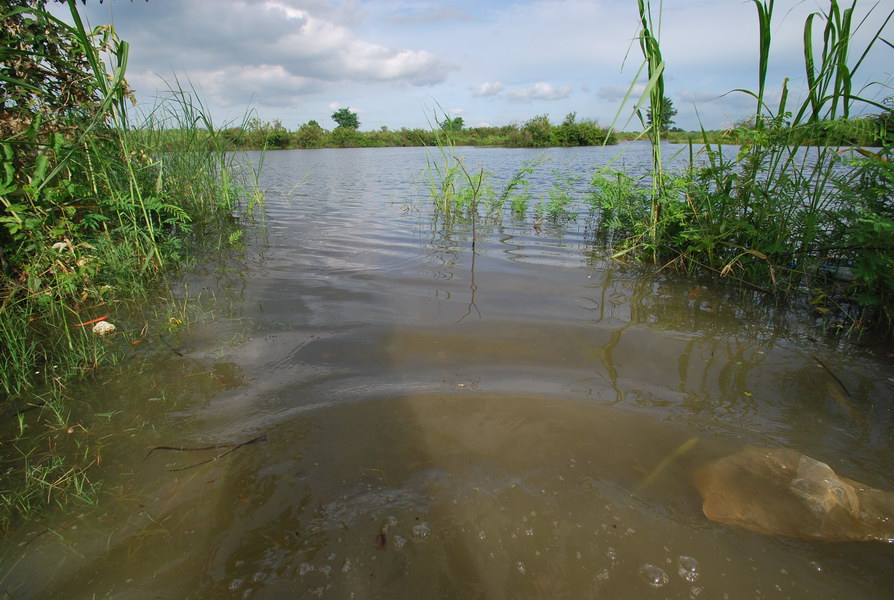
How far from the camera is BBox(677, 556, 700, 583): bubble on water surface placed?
137cm

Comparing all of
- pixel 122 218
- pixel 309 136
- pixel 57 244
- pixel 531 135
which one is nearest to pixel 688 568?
pixel 57 244

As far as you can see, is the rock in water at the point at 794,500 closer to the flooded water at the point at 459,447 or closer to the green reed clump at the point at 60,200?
the flooded water at the point at 459,447

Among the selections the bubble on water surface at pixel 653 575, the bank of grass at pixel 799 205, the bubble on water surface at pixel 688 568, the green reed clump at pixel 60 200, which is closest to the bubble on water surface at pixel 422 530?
the bubble on water surface at pixel 653 575

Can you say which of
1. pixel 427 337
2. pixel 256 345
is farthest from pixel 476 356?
pixel 256 345

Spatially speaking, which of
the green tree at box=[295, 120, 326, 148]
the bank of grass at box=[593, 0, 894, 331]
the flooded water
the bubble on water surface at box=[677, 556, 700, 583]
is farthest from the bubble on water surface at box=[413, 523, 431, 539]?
the green tree at box=[295, 120, 326, 148]

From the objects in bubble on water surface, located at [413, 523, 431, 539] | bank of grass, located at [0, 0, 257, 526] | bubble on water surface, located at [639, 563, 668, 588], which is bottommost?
bubble on water surface, located at [639, 563, 668, 588]

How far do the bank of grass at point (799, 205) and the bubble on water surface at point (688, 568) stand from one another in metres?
2.38

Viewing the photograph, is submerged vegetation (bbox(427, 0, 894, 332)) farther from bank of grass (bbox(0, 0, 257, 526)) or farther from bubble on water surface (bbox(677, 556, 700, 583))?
Answer: bank of grass (bbox(0, 0, 257, 526))

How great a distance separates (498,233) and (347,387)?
4243 millimetres

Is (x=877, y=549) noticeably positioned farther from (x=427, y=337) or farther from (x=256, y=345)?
(x=256, y=345)

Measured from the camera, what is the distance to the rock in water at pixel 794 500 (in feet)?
5.06

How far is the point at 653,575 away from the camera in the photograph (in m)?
1.38

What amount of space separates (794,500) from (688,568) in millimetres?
584

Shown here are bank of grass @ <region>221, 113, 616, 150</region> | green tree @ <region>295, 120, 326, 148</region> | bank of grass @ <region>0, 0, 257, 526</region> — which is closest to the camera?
bank of grass @ <region>0, 0, 257, 526</region>
